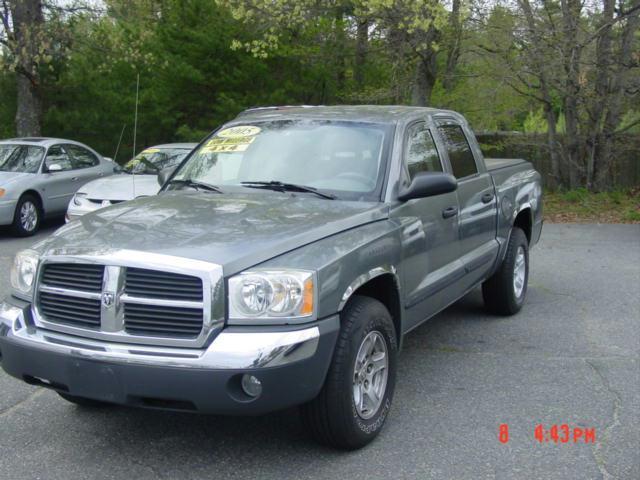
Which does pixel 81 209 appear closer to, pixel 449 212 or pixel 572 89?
pixel 449 212

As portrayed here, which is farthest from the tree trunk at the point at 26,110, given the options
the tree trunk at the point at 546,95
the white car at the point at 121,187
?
the tree trunk at the point at 546,95

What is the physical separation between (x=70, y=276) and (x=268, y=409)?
3.89ft

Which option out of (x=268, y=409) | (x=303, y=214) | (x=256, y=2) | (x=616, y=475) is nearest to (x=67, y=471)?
(x=268, y=409)

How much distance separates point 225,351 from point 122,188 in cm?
788

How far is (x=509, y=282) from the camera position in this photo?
22.7 ft

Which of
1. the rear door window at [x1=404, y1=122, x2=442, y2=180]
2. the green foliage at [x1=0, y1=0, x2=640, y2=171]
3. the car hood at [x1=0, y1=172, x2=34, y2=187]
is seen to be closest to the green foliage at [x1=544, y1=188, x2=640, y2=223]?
the green foliage at [x1=0, y1=0, x2=640, y2=171]

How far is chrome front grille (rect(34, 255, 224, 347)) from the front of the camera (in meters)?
3.62

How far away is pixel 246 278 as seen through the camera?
3.67m

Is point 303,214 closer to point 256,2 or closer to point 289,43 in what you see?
point 256,2

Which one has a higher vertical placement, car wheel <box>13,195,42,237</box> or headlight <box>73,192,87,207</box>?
headlight <box>73,192,87,207</box>

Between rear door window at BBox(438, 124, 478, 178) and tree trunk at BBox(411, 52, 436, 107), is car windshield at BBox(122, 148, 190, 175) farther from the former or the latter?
tree trunk at BBox(411, 52, 436, 107)

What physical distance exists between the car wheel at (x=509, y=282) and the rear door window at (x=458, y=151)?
97 cm

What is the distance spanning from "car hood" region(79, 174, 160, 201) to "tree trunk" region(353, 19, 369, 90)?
8396 millimetres

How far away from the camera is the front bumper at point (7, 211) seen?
39.0ft
